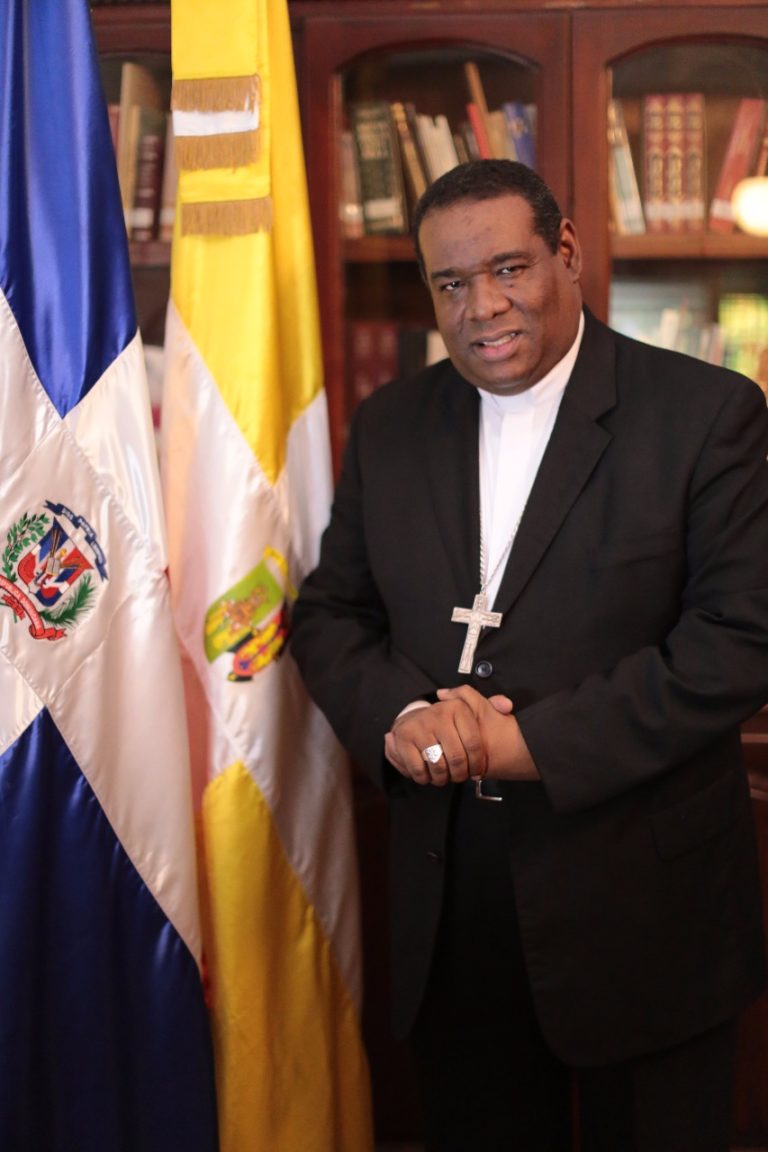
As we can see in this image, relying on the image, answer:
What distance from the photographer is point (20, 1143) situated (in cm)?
175

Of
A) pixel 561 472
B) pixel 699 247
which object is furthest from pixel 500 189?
pixel 699 247

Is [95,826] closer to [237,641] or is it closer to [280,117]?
[237,641]

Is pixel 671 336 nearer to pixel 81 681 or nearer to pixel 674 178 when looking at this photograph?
pixel 674 178

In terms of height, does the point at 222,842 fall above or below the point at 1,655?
below

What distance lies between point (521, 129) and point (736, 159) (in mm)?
415

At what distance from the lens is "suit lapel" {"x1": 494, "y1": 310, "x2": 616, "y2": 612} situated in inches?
65.1

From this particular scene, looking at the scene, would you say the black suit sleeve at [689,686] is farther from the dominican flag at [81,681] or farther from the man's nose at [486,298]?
the dominican flag at [81,681]

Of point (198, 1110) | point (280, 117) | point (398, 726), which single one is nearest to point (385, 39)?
point (280, 117)

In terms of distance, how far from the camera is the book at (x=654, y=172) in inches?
87.5

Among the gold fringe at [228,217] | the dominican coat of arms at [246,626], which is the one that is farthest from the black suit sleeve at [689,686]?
the gold fringe at [228,217]

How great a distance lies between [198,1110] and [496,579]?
945 mm

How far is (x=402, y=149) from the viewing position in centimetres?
228

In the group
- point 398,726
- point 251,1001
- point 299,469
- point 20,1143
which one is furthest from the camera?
point 299,469

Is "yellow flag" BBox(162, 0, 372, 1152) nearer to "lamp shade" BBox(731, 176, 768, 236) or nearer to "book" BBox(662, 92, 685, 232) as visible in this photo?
"book" BBox(662, 92, 685, 232)
